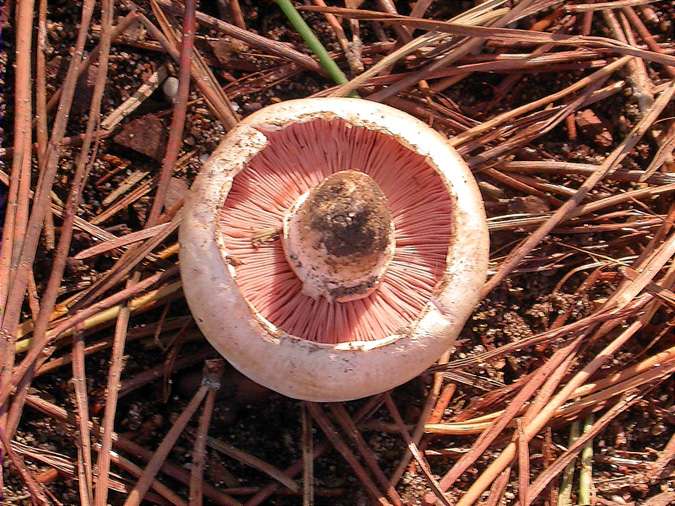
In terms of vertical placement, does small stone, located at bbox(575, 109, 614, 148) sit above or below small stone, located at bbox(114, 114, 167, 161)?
above

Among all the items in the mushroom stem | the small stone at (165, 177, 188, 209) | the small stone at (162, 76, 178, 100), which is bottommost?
the mushroom stem

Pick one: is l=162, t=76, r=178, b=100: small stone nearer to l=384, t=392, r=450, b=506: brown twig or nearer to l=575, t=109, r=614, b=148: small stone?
l=384, t=392, r=450, b=506: brown twig

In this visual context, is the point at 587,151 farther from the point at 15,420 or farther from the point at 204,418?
the point at 15,420

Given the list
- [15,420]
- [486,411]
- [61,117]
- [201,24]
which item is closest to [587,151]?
[486,411]

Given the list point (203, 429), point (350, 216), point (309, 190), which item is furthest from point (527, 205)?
point (203, 429)

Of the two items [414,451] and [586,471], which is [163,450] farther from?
[586,471]

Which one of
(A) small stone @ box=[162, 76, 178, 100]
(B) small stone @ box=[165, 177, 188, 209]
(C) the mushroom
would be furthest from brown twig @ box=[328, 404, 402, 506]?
(A) small stone @ box=[162, 76, 178, 100]

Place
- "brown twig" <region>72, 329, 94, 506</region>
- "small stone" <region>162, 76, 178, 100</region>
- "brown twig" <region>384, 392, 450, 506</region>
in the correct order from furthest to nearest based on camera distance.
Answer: "small stone" <region>162, 76, 178, 100</region>, "brown twig" <region>384, 392, 450, 506</region>, "brown twig" <region>72, 329, 94, 506</region>
